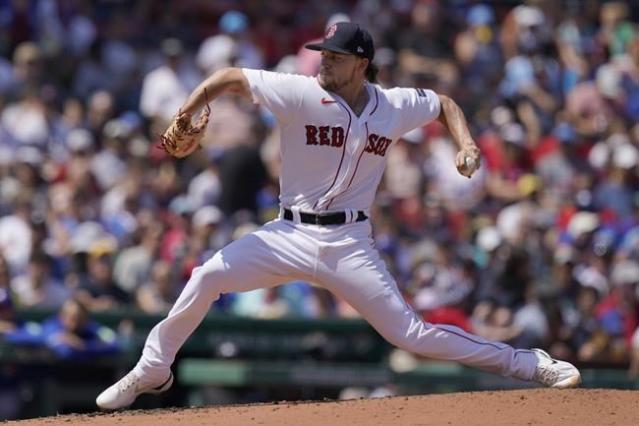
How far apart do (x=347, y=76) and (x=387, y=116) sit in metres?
0.28

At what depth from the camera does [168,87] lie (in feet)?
47.7

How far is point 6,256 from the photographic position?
1227 centimetres

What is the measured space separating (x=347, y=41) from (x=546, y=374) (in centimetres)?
195

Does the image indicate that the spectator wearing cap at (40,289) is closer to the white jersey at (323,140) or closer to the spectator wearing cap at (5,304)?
the spectator wearing cap at (5,304)

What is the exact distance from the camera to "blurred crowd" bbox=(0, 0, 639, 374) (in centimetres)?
1177

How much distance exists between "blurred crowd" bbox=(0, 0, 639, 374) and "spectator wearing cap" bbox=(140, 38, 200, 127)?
0.07ft

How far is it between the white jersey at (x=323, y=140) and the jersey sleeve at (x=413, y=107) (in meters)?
0.06

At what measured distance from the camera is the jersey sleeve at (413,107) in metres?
7.43

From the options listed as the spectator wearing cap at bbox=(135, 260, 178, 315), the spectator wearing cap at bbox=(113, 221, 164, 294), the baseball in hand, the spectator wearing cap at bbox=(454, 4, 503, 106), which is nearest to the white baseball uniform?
the baseball in hand

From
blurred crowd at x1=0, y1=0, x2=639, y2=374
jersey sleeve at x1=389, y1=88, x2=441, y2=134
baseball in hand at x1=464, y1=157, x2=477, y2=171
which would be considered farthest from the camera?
blurred crowd at x1=0, y1=0, x2=639, y2=374

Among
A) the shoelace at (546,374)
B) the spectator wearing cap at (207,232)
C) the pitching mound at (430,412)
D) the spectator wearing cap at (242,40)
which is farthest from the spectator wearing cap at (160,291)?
the shoelace at (546,374)

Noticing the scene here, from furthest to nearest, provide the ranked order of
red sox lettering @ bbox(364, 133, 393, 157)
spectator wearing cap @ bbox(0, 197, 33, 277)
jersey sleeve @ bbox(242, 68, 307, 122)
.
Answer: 1. spectator wearing cap @ bbox(0, 197, 33, 277)
2. red sox lettering @ bbox(364, 133, 393, 157)
3. jersey sleeve @ bbox(242, 68, 307, 122)

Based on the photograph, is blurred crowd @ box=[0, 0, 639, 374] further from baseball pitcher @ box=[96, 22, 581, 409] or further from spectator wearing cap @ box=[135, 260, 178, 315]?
baseball pitcher @ box=[96, 22, 581, 409]

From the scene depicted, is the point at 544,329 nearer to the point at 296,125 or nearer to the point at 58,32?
the point at 296,125
